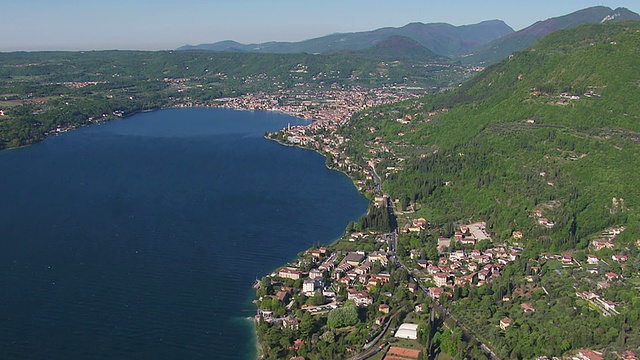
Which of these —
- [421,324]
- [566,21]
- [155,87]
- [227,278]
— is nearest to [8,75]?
[155,87]

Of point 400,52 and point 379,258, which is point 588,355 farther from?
point 400,52

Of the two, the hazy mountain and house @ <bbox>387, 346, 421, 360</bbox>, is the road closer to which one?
house @ <bbox>387, 346, 421, 360</bbox>

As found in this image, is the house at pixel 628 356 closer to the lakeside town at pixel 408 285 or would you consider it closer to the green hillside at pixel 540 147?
the lakeside town at pixel 408 285

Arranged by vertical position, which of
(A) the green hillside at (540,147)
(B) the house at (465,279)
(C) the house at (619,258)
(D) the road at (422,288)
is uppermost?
(A) the green hillside at (540,147)

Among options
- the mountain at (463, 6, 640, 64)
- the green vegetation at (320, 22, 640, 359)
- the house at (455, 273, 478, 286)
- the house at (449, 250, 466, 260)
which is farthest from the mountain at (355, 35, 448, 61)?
the house at (455, 273, 478, 286)

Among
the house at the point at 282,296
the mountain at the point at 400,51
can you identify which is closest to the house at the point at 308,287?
the house at the point at 282,296

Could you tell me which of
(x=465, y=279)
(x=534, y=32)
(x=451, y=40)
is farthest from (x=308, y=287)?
(x=451, y=40)

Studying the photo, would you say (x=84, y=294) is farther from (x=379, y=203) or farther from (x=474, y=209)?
(x=474, y=209)
